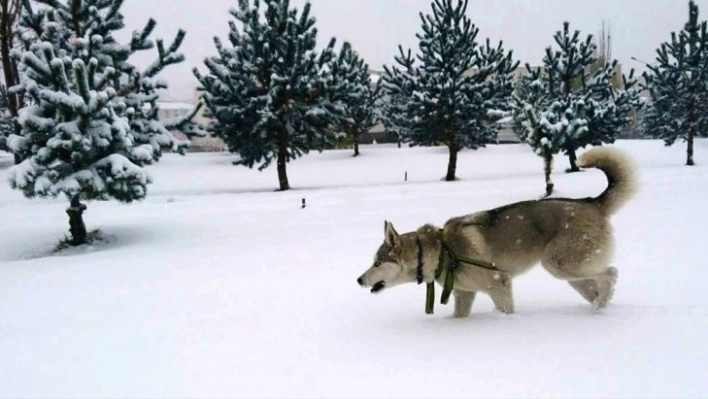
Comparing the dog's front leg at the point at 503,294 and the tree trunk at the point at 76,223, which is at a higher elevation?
the dog's front leg at the point at 503,294

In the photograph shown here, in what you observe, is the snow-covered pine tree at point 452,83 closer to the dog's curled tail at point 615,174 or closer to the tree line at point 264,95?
the tree line at point 264,95

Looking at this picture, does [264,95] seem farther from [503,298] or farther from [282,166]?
[503,298]

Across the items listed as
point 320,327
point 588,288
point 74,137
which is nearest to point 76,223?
point 74,137

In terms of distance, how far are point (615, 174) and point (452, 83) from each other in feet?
80.0

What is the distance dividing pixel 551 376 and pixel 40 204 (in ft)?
84.4

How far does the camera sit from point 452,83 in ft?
92.9

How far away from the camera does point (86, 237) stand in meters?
14.1

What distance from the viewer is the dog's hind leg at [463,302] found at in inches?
198

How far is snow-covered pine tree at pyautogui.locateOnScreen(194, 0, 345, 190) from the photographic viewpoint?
26.0m

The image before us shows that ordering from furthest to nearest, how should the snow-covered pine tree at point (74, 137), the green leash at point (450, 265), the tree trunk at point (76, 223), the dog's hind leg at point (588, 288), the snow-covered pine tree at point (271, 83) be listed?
the snow-covered pine tree at point (271, 83), the tree trunk at point (76, 223), the snow-covered pine tree at point (74, 137), the dog's hind leg at point (588, 288), the green leash at point (450, 265)

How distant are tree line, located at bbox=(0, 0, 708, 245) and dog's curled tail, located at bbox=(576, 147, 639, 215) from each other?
36.6 feet

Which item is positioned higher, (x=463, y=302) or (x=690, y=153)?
(x=690, y=153)

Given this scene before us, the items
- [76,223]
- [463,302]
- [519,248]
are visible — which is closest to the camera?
[519,248]

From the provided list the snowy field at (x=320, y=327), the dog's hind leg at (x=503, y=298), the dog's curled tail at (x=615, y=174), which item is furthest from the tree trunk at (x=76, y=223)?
the dog's curled tail at (x=615, y=174)
